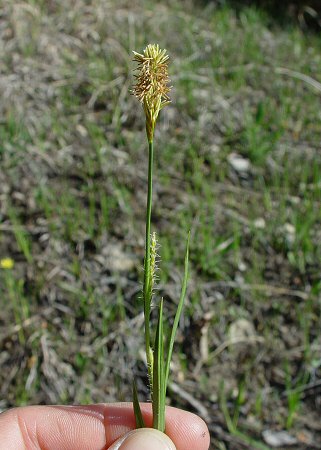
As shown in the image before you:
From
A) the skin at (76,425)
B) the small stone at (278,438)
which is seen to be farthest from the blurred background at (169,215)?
the skin at (76,425)

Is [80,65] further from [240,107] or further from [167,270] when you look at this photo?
[167,270]

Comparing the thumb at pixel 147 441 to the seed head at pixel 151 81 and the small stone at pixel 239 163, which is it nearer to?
the seed head at pixel 151 81

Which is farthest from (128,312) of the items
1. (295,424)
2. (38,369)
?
(295,424)

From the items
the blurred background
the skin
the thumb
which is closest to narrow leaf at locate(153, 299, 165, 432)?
the thumb

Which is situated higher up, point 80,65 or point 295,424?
point 80,65

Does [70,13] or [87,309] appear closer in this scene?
[87,309]

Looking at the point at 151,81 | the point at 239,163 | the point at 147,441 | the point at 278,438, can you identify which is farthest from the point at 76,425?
the point at 239,163
